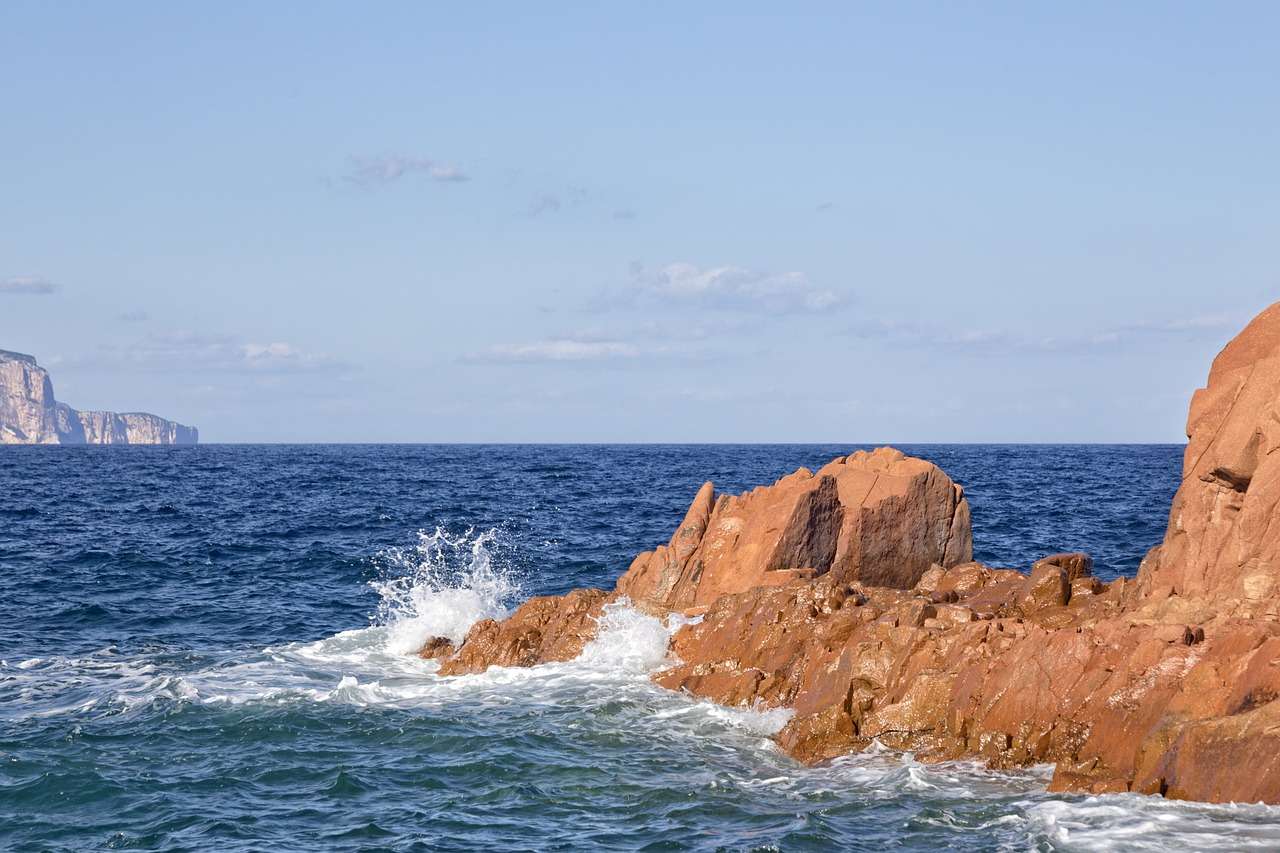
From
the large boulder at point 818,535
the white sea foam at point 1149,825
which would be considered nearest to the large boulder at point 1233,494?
the white sea foam at point 1149,825

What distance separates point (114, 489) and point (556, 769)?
60743 millimetres

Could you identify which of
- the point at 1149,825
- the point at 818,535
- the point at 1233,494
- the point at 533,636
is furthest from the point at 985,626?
the point at 533,636

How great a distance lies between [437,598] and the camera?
28.5m

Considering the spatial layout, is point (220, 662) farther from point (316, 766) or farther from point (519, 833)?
point (519, 833)

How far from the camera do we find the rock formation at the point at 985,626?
15414 mm

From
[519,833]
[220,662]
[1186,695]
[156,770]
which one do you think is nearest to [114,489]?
[220,662]

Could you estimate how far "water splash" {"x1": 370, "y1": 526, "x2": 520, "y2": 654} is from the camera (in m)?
27.2

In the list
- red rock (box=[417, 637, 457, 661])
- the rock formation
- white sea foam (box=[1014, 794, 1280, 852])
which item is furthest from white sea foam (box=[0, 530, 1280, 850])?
the rock formation

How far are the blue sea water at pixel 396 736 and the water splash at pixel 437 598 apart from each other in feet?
0.29

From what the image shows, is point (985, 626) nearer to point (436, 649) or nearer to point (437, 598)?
point (436, 649)

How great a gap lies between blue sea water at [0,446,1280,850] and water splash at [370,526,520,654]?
0.09 meters

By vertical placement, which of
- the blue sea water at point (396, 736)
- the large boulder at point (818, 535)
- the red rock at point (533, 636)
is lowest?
the blue sea water at point (396, 736)

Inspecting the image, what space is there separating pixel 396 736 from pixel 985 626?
31.7 feet

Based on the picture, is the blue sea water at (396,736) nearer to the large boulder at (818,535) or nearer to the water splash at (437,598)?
the water splash at (437,598)
